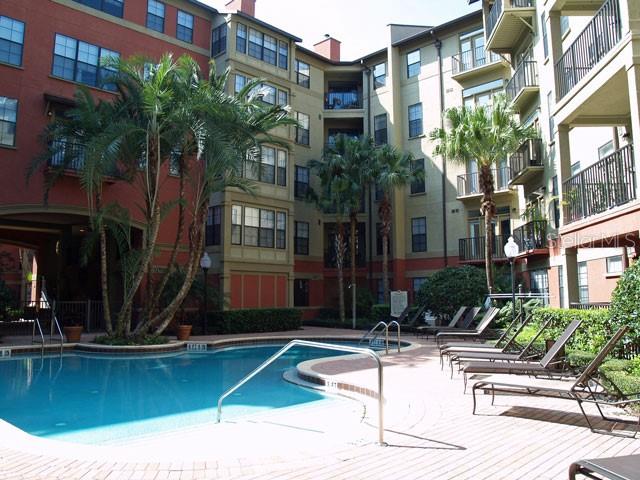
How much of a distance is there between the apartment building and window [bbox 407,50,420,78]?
8.02 meters

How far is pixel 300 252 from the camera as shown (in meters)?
30.3

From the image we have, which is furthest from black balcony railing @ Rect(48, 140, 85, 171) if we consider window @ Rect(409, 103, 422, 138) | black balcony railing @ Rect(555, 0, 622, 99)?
window @ Rect(409, 103, 422, 138)

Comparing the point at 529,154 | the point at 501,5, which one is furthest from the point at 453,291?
the point at 501,5

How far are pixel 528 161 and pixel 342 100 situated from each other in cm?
1518

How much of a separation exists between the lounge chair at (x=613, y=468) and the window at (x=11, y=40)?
22.6m

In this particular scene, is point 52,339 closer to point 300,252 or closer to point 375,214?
point 300,252

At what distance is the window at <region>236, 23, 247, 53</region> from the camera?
26042 mm

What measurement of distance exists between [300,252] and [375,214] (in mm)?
5380

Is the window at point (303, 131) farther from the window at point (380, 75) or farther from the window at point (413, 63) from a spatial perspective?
the window at point (413, 63)

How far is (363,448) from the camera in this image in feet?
17.5

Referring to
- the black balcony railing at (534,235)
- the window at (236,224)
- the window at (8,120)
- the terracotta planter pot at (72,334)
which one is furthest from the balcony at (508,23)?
the terracotta planter pot at (72,334)

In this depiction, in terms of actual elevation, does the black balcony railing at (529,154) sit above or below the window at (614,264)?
above

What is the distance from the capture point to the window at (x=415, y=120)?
30.7 metres

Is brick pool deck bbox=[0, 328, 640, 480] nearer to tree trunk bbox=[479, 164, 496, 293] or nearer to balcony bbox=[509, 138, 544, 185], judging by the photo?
tree trunk bbox=[479, 164, 496, 293]
